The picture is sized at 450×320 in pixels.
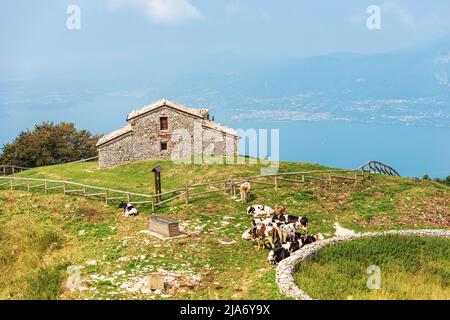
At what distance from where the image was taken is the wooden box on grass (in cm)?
2295

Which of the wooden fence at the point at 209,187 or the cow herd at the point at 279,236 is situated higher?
the wooden fence at the point at 209,187

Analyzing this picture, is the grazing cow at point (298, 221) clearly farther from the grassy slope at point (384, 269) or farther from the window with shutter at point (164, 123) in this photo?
the window with shutter at point (164, 123)

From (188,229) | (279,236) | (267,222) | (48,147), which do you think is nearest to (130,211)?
(188,229)

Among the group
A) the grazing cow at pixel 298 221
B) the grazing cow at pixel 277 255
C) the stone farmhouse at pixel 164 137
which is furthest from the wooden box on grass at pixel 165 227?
the stone farmhouse at pixel 164 137

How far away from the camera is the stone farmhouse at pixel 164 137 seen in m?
48.4

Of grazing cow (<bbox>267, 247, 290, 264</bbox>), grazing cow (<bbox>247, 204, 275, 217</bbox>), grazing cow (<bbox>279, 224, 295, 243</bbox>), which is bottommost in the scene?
grazing cow (<bbox>267, 247, 290, 264</bbox>)

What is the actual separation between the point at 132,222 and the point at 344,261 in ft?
40.6

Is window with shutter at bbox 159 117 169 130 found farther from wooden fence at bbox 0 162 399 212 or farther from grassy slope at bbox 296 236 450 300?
grassy slope at bbox 296 236 450 300

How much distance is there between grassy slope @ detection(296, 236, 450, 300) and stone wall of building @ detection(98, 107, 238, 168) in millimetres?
28100

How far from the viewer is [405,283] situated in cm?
1781

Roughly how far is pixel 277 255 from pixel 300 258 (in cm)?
97

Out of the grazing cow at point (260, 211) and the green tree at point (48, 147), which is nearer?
the grazing cow at point (260, 211)

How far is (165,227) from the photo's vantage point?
23.0 meters

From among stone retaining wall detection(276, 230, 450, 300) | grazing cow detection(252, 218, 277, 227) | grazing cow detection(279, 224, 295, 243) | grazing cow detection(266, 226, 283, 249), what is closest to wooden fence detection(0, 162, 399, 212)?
grazing cow detection(252, 218, 277, 227)
